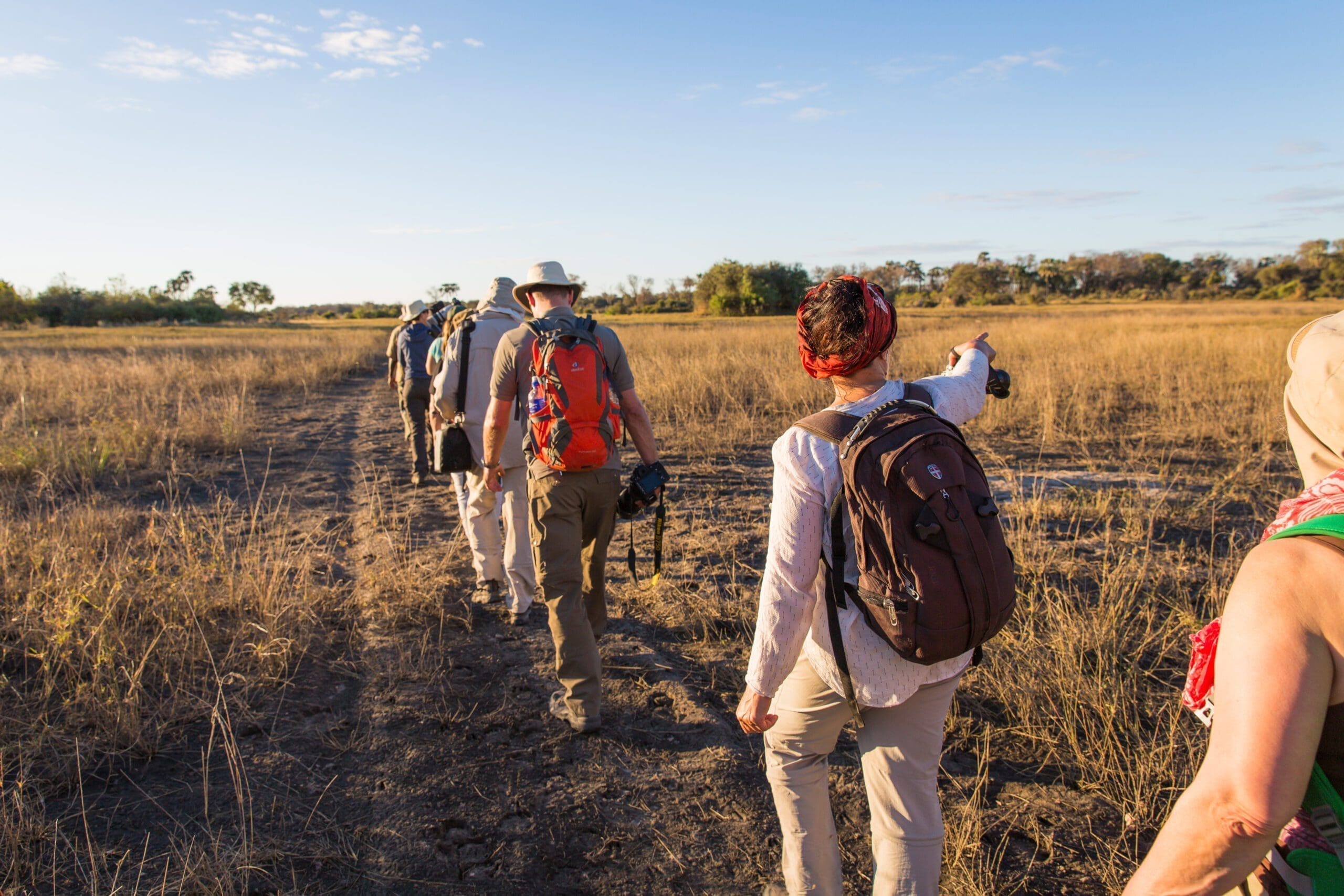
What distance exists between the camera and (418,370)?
7363mm

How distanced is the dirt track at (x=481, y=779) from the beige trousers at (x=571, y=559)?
26cm

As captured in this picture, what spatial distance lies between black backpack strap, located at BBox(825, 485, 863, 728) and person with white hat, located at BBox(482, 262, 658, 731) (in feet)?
4.91

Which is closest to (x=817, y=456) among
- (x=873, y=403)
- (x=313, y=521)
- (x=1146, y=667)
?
(x=873, y=403)

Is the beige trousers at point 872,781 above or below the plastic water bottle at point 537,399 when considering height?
below

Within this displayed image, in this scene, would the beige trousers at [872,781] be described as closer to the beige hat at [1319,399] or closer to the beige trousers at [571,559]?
the beige hat at [1319,399]

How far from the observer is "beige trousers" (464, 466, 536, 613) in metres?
4.07

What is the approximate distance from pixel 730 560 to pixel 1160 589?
2544mm

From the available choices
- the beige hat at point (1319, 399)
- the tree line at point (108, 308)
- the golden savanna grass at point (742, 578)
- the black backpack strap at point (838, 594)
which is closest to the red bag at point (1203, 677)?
the beige hat at point (1319, 399)

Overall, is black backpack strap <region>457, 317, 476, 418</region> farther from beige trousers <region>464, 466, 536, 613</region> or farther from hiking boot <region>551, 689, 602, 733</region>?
hiking boot <region>551, 689, 602, 733</region>

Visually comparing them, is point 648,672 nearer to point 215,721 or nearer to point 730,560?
point 730,560

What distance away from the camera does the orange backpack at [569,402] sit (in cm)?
294

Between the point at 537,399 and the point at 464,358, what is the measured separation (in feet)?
5.26

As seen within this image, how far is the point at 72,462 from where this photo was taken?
7.43 metres

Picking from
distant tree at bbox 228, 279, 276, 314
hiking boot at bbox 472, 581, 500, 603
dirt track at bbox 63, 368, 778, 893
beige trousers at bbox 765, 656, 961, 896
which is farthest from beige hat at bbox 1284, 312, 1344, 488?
distant tree at bbox 228, 279, 276, 314
